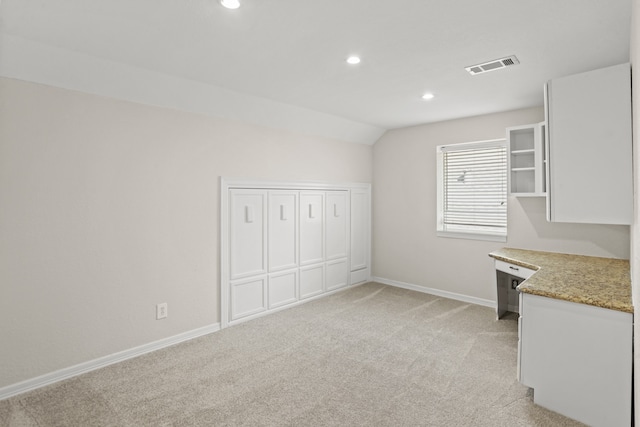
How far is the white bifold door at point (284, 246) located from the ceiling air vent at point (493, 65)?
8.08 feet

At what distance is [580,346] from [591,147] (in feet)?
4.56

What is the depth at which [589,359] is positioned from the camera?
84.5 inches

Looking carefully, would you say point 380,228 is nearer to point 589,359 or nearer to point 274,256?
point 274,256

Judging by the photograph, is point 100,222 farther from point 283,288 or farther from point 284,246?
point 283,288

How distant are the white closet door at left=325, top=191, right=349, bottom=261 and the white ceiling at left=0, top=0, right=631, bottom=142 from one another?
1891 mm

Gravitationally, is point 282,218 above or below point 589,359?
above

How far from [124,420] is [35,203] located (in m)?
1.69

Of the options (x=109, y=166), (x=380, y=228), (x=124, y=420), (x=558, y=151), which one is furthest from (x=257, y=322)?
(x=558, y=151)

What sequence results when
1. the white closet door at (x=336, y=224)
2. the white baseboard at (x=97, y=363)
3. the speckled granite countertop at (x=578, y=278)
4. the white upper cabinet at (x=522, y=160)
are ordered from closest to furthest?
1. the speckled granite countertop at (x=578, y=278)
2. the white baseboard at (x=97, y=363)
3. the white upper cabinet at (x=522, y=160)
4. the white closet door at (x=336, y=224)

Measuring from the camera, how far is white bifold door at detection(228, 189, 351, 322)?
3945 mm

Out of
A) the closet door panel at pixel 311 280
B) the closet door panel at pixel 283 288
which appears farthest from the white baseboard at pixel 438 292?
the closet door panel at pixel 283 288

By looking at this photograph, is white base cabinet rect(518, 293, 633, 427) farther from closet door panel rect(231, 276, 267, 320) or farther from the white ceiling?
closet door panel rect(231, 276, 267, 320)

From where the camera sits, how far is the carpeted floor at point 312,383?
2.25m

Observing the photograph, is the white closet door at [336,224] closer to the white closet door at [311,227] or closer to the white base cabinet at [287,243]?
the white base cabinet at [287,243]
